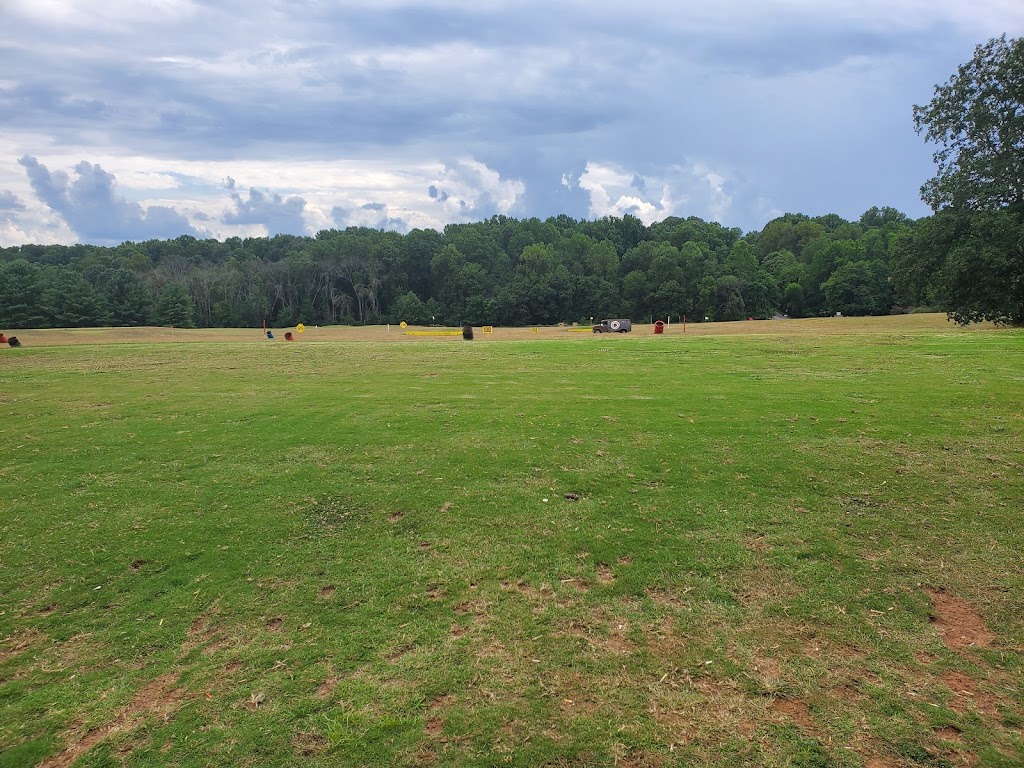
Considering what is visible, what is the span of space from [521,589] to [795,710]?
2536 mm

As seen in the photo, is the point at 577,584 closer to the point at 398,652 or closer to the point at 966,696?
the point at 398,652

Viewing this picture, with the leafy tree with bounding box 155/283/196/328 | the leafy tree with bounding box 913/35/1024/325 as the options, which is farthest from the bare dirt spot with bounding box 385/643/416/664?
the leafy tree with bounding box 155/283/196/328

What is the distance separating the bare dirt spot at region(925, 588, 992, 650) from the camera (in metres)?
4.93

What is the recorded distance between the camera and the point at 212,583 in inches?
240

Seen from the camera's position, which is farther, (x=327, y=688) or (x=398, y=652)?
(x=398, y=652)

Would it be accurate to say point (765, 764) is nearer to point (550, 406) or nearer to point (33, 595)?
point (33, 595)

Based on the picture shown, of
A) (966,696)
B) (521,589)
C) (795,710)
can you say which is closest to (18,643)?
(521,589)

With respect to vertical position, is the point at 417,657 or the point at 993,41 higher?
the point at 993,41

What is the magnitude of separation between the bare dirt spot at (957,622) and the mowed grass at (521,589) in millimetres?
23

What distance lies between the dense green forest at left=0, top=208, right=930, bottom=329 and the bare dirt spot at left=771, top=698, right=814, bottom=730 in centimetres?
9918

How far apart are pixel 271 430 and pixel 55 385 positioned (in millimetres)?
11482

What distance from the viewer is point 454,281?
110m

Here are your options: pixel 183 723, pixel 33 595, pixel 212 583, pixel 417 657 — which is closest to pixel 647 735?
pixel 417 657

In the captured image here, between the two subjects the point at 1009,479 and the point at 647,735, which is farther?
the point at 1009,479
